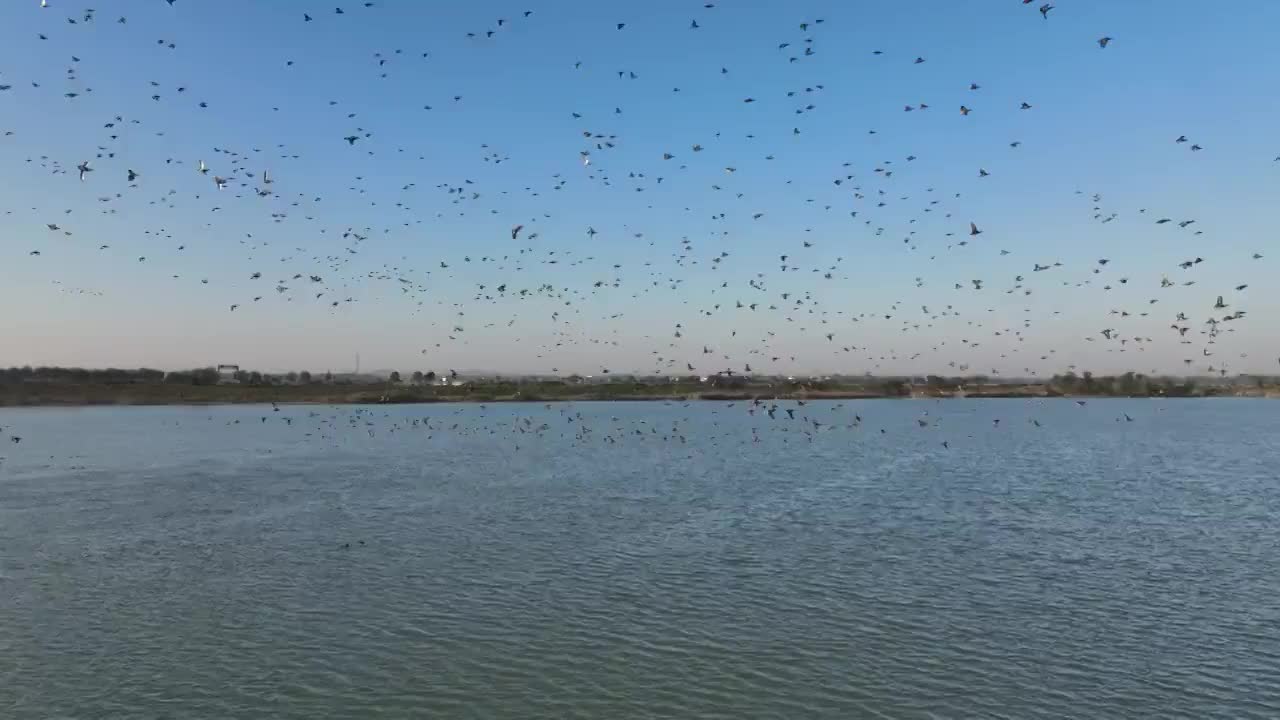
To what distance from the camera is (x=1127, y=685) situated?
2102 centimetres

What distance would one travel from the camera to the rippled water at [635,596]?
66.7ft

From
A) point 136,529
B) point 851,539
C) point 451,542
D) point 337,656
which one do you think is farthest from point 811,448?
point 337,656

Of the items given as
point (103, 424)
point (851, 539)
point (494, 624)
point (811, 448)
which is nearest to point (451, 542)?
point (494, 624)

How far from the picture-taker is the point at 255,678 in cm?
2119

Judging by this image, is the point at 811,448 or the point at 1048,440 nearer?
the point at 811,448

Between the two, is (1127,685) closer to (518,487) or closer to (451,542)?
(451,542)

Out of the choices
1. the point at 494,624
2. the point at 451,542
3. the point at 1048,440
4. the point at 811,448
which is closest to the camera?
the point at 494,624

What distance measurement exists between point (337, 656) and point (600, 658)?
754 centimetres

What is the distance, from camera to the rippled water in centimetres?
2034

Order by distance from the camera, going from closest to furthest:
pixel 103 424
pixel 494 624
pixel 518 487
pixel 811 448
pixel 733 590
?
pixel 494 624, pixel 733 590, pixel 518 487, pixel 811 448, pixel 103 424

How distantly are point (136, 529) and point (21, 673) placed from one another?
22.4 meters

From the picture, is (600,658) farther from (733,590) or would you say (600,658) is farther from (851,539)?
(851,539)

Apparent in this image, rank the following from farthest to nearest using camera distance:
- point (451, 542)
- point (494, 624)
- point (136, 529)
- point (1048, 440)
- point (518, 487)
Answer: point (1048, 440), point (518, 487), point (136, 529), point (451, 542), point (494, 624)

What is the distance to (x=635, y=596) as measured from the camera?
2888cm
